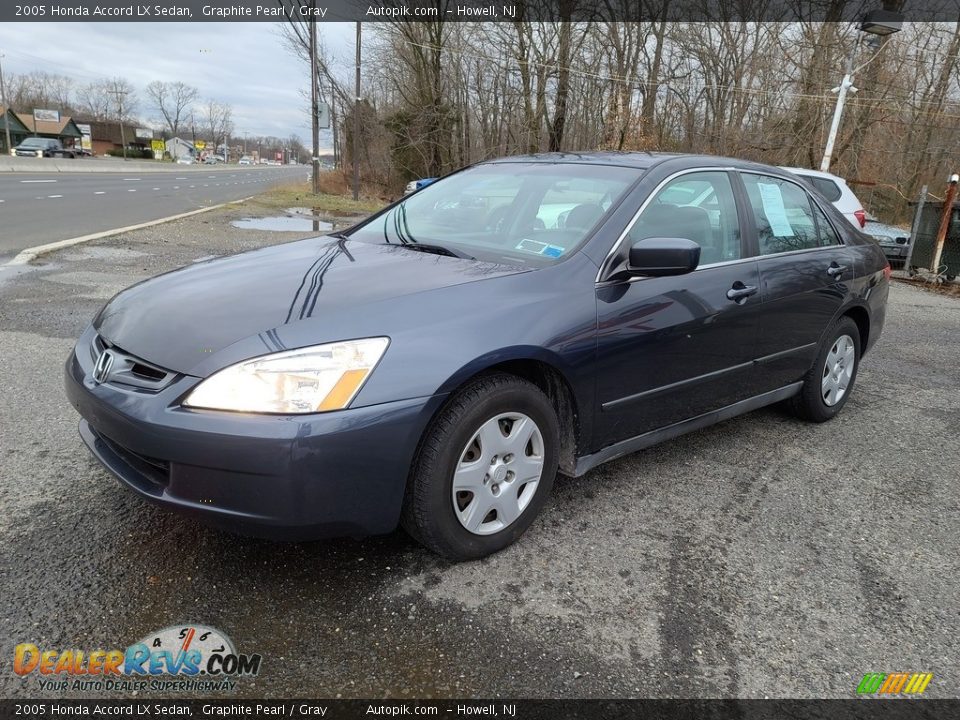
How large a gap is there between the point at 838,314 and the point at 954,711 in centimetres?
260

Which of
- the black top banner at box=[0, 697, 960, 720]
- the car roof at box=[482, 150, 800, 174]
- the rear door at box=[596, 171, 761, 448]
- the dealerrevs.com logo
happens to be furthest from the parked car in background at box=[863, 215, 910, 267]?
the dealerrevs.com logo

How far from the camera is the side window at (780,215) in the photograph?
3.63 meters

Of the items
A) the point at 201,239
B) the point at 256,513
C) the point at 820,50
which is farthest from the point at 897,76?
the point at 256,513

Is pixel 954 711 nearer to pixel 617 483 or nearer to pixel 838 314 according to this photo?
pixel 617 483

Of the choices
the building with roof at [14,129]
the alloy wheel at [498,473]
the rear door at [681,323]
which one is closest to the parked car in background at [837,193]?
the rear door at [681,323]

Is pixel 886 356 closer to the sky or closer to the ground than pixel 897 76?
closer to the ground

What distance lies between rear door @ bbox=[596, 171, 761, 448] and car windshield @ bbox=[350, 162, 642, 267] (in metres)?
0.25


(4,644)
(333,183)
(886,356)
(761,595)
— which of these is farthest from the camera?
(333,183)

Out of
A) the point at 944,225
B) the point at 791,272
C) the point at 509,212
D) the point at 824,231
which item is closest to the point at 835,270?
the point at 824,231

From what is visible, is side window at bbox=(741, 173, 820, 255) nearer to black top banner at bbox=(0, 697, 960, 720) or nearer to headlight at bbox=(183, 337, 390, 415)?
black top banner at bbox=(0, 697, 960, 720)

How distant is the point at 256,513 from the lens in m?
2.07

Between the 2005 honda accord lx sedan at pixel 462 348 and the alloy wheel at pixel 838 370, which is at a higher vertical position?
the 2005 honda accord lx sedan at pixel 462 348

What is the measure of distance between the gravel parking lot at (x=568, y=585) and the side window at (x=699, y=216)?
115 centimetres

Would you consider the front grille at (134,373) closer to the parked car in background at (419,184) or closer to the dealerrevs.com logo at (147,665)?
the dealerrevs.com logo at (147,665)
